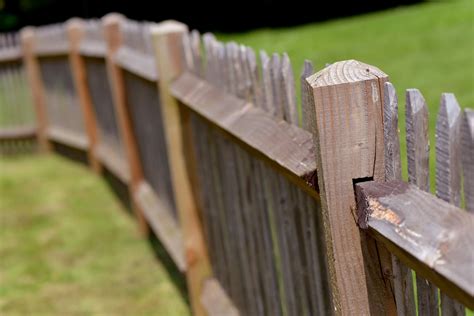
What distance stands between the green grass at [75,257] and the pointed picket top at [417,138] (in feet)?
11.9

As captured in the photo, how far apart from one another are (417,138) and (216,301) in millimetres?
2729

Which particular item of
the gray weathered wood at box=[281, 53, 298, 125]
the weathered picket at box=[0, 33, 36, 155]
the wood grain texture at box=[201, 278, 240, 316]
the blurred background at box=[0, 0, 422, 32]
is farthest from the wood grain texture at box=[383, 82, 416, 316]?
the blurred background at box=[0, 0, 422, 32]

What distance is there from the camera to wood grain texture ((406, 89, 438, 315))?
1.80 m

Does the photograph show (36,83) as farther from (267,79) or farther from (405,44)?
(267,79)

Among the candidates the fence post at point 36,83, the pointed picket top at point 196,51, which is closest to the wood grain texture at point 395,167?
the pointed picket top at point 196,51

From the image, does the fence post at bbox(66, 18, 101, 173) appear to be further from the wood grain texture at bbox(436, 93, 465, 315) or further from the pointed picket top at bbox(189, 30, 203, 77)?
the wood grain texture at bbox(436, 93, 465, 315)

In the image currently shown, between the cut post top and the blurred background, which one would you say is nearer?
the cut post top

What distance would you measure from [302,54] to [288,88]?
41.0ft

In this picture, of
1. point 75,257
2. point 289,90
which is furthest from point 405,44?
point 289,90

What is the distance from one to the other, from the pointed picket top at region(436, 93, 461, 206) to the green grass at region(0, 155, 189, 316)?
12.4 feet

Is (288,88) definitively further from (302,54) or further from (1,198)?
(302,54)

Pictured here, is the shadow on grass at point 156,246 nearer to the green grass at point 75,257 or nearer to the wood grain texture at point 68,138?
the green grass at point 75,257

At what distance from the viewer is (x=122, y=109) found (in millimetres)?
6992

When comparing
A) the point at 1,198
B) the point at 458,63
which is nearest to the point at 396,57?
the point at 458,63
